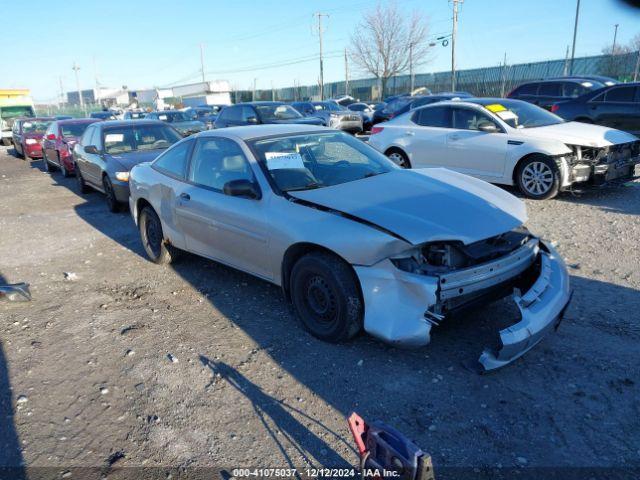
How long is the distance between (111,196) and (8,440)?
6.20 metres

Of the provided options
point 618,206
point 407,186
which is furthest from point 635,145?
point 407,186

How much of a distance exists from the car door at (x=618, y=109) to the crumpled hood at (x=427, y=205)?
881 centimetres

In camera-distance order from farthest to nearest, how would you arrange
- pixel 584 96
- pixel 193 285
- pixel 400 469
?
pixel 584 96
pixel 193 285
pixel 400 469

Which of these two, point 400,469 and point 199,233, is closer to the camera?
point 400,469

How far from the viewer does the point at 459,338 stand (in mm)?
3721

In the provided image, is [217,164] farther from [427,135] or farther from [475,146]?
[427,135]

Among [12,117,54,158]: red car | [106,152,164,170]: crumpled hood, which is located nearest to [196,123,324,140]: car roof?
[106,152,164,170]: crumpled hood

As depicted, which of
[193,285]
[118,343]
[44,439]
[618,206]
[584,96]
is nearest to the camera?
[44,439]

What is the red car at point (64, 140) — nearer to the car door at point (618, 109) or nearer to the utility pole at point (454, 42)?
the car door at point (618, 109)

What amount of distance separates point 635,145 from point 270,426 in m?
7.59

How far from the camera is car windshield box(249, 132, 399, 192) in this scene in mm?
4129

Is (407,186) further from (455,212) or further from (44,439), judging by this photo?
(44,439)

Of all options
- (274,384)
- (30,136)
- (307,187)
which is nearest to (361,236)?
(307,187)

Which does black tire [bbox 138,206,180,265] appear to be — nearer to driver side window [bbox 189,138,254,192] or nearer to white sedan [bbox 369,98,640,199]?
driver side window [bbox 189,138,254,192]
